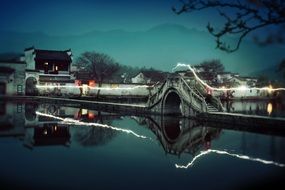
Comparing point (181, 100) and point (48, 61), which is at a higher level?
point (48, 61)

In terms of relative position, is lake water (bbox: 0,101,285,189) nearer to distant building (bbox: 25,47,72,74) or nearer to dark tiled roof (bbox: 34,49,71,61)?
distant building (bbox: 25,47,72,74)

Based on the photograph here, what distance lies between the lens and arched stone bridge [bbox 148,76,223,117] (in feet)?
116

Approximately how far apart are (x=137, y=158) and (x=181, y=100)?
19842mm

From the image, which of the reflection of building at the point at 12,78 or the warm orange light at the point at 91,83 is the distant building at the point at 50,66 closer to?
the warm orange light at the point at 91,83

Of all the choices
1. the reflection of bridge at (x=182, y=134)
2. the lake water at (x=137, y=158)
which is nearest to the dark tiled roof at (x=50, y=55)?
the reflection of bridge at (x=182, y=134)

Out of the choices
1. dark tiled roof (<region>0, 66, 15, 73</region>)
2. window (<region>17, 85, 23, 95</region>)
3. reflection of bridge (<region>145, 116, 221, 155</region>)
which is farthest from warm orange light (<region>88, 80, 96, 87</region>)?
reflection of bridge (<region>145, 116, 221, 155</region>)

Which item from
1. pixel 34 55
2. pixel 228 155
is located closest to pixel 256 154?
pixel 228 155

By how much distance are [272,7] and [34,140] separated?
58.9ft

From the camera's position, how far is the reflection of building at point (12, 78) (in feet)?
230

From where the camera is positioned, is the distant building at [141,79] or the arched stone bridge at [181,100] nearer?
the arched stone bridge at [181,100]

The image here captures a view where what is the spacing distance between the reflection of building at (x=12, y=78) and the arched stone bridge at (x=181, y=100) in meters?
38.5

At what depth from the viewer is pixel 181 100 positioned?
36.9 metres

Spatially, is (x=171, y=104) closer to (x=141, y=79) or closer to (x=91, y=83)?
(x=91, y=83)

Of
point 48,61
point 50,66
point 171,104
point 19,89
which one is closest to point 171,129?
point 171,104
